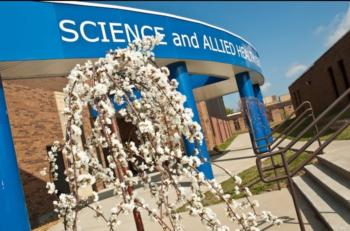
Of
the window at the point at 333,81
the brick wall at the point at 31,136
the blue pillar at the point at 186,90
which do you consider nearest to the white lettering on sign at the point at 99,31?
the blue pillar at the point at 186,90

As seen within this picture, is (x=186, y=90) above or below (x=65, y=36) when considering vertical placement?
below

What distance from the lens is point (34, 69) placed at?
27.0 ft

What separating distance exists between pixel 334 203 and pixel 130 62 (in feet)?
12.1

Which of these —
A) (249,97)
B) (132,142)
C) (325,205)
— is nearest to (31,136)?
(249,97)

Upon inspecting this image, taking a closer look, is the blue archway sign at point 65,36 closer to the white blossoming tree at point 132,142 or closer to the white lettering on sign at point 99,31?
the white lettering on sign at point 99,31

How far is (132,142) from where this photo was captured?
3.54 m

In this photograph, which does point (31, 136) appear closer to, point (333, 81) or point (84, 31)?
point (84, 31)

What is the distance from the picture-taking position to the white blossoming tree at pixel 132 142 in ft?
10.8

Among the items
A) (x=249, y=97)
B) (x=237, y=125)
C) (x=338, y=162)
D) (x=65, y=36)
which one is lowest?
(x=338, y=162)

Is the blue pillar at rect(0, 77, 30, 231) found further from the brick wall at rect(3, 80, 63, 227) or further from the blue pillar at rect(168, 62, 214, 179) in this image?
the brick wall at rect(3, 80, 63, 227)

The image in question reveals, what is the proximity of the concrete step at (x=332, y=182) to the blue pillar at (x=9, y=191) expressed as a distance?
497cm

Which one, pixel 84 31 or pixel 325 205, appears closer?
pixel 325 205

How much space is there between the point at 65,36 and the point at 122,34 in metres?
1.66

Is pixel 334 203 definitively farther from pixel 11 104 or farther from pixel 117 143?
pixel 11 104
